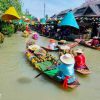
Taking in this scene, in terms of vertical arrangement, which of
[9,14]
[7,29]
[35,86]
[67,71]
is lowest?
[35,86]

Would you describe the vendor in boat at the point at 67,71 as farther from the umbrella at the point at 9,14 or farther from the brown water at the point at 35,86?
the umbrella at the point at 9,14

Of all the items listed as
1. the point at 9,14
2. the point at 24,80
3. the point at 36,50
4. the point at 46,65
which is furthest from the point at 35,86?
the point at 9,14

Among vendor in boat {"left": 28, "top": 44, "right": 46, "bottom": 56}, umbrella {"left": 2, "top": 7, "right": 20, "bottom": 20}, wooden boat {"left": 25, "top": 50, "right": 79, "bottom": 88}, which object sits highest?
umbrella {"left": 2, "top": 7, "right": 20, "bottom": 20}

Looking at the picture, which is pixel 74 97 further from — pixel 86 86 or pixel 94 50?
pixel 94 50

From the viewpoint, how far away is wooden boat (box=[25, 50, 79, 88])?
903 cm

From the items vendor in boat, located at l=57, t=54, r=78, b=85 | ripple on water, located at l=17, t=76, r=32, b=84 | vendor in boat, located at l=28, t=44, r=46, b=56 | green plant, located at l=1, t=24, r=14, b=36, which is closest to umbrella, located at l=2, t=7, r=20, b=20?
green plant, located at l=1, t=24, r=14, b=36

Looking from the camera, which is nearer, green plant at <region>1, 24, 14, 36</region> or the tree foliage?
green plant at <region>1, 24, 14, 36</region>

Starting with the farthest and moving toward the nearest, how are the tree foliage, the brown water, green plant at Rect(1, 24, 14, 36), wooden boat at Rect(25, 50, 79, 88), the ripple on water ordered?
the tree foliage → green plant at Rect(1, 24, 14, 36) → the ripple on water → wooden boat at Rect(25, 50, 79, 88) → the brown water

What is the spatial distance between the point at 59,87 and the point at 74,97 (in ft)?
2.96

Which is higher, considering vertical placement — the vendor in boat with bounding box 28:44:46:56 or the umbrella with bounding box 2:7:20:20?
the umbrella with bounding box 2:7:20:20

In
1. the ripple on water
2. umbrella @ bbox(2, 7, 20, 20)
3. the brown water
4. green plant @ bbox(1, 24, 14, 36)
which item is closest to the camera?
the brown water

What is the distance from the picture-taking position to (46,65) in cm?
1067

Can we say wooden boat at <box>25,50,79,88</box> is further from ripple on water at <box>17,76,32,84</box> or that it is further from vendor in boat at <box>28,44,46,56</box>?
ripple on water at <box>17,76,32,84</box>

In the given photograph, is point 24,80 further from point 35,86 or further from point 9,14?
point 9,14
